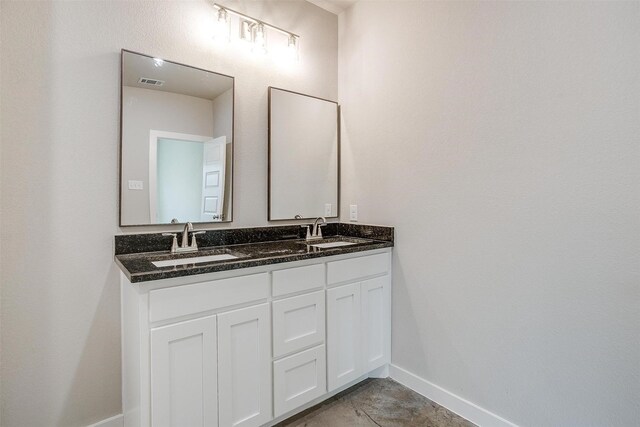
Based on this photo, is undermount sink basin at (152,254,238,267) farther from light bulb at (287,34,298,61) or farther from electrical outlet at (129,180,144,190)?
light bulb at (287,34,298,61)

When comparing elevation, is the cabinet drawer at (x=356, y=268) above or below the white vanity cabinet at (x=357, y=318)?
above

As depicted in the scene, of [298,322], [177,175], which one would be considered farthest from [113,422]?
[177,175]

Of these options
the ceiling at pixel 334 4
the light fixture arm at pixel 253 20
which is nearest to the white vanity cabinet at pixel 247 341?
the light fixture arm at pixel 253 20

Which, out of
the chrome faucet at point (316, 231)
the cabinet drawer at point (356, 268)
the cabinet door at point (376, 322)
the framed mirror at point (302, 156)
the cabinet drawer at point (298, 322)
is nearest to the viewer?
the cabinet drawer at point (298, 322)

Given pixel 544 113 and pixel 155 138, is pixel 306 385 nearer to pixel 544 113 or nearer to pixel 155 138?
pixel 155 138

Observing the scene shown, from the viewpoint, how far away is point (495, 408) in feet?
5.42

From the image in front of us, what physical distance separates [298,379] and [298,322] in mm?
298

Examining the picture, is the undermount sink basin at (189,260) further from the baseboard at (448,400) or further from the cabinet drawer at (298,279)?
the baseboard at (448,400)

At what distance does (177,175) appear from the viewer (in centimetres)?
181

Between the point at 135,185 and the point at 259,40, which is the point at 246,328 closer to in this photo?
the point at 135,185

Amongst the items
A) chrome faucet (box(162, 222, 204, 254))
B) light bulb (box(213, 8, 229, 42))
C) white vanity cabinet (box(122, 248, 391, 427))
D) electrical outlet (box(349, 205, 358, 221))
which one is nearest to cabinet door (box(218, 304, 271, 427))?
white vanity cabinet (box(122, 248, 391, 427))

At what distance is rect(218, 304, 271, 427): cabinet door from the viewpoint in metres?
1.43

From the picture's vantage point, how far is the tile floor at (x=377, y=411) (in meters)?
1.73

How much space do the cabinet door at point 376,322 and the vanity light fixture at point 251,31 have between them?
1658mm
